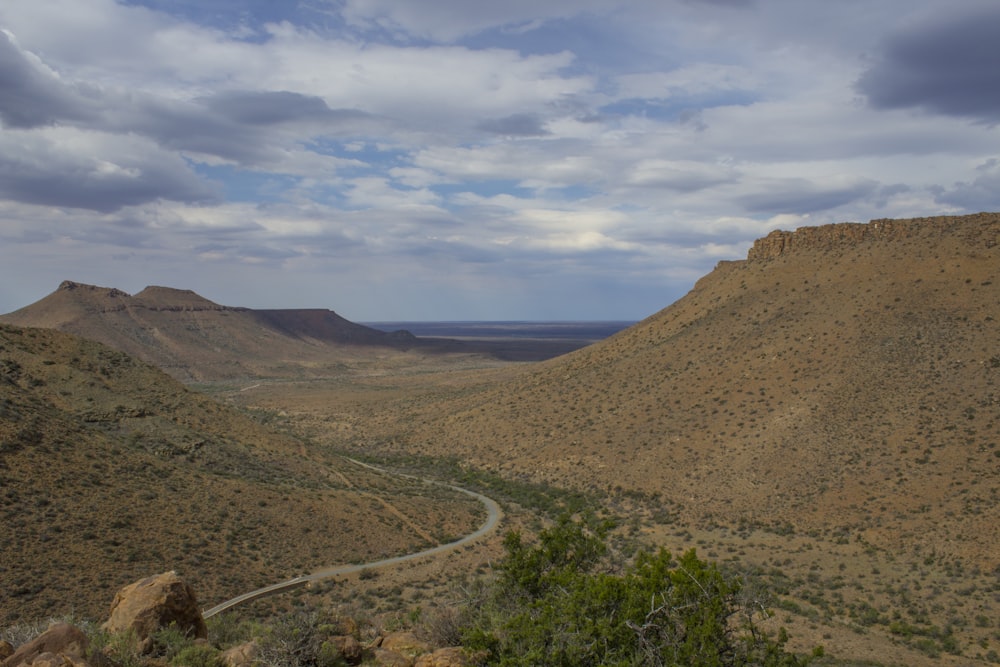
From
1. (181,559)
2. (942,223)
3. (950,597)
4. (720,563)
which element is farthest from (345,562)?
(942,223)

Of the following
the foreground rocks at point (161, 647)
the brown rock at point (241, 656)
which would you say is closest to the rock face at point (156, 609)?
the foreground rocks at point (161, 647)

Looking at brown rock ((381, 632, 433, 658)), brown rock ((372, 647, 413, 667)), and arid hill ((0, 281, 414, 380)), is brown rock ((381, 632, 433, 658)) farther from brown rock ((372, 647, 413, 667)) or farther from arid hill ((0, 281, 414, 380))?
arid hill ((0, 281, 414, 380))

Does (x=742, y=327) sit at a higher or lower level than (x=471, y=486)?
higher

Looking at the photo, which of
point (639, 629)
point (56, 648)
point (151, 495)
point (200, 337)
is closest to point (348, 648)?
point (56, 648)

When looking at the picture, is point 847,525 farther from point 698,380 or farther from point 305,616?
point 305,616

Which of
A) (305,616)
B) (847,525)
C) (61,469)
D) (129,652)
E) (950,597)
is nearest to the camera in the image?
(129,652)

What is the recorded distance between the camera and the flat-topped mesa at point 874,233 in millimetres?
49344

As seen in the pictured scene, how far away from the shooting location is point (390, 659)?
40.0ft

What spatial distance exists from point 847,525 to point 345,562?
73.2 feet

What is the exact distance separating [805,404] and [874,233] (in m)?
21.6

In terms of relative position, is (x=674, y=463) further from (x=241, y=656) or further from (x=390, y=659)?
(x=241, y=656)

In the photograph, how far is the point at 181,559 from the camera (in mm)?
23938

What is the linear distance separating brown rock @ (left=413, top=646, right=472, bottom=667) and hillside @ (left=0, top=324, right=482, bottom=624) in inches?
504

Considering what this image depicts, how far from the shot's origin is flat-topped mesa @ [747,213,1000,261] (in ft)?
162
